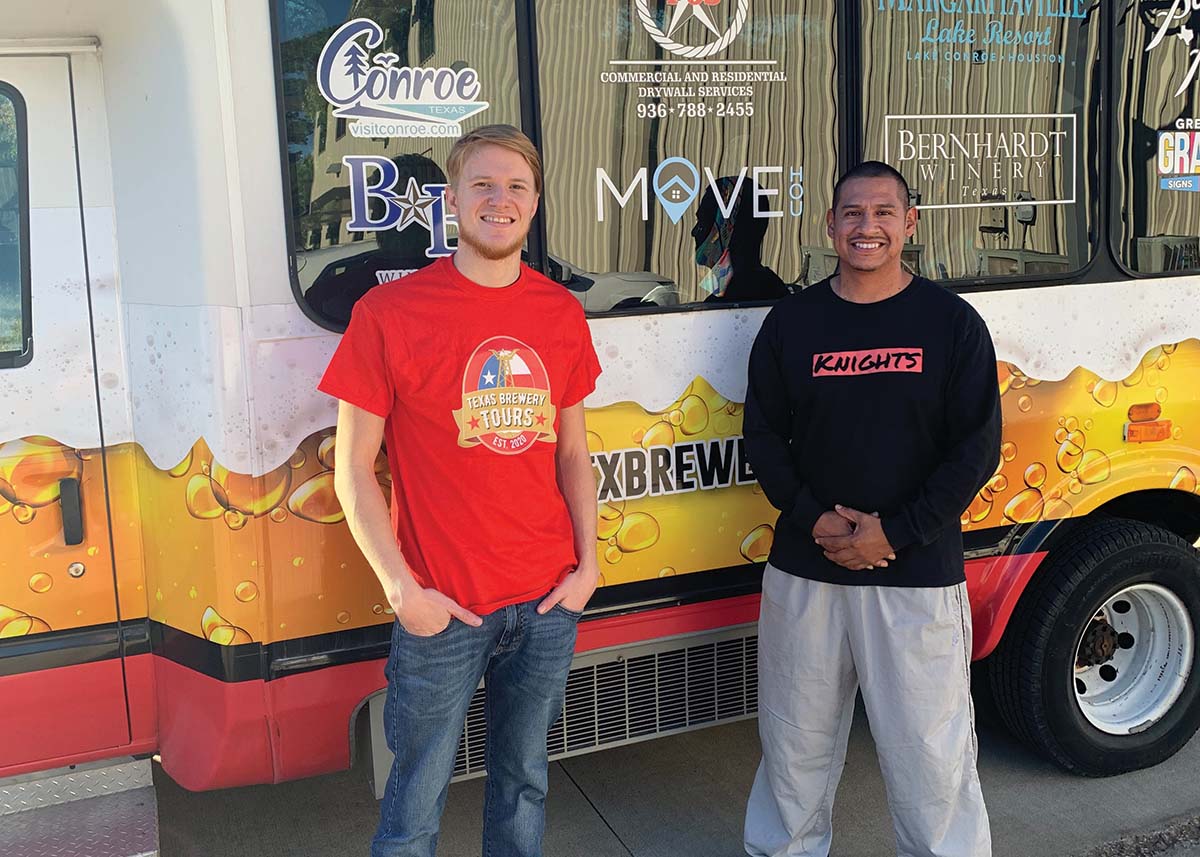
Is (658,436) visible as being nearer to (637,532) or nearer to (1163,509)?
(637,532)

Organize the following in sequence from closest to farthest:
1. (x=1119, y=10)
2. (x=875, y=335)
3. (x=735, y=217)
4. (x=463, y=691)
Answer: (x=463, y=691) → (x=875, y=335) → (x=735, y=217) → (x=1119, y=10)

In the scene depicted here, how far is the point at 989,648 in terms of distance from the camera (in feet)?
11.9

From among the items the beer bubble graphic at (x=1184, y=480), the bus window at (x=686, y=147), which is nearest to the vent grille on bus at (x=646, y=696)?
the bus window at (x=686, y=147)

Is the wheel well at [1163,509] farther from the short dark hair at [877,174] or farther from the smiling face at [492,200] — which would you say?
the smiling face at [492,200]

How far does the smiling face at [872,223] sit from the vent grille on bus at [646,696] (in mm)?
1152

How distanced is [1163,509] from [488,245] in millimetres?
2789

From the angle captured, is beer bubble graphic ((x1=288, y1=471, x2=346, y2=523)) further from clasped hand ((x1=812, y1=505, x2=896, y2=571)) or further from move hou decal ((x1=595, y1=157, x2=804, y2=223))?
clasped hand ((x1=812, y1=505, x2=896, y2=571))

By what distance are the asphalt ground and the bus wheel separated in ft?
0.49

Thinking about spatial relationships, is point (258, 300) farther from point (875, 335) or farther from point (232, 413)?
point (875, 335)

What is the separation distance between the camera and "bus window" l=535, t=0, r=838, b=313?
294 centimetres

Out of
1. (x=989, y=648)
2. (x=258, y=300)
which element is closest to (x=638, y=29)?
(x=258, y=300)

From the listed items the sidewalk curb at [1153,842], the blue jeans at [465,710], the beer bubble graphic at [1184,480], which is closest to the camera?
the blue jeans at [465,710]

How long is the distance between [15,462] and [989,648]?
9.24ft

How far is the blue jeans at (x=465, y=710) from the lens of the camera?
2529mm
